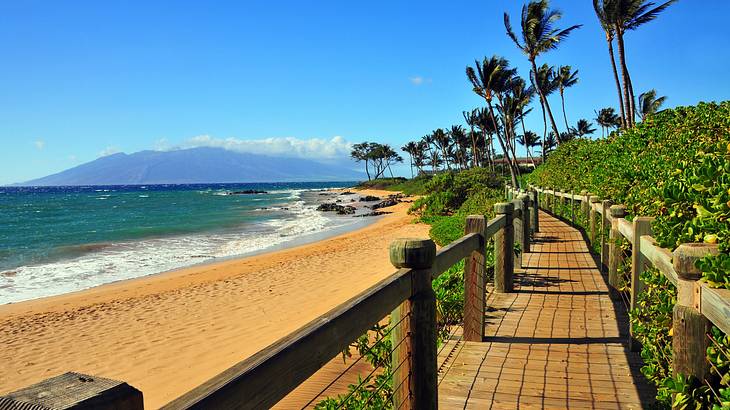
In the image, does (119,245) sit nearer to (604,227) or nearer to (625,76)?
(604,227)

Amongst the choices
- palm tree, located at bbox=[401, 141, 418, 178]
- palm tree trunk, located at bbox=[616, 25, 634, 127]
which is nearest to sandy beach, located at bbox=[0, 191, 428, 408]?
palm tree trunk, located at bbox=[616, 25, 634, 127]

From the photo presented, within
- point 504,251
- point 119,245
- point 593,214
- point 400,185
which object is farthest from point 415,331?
point 400,185

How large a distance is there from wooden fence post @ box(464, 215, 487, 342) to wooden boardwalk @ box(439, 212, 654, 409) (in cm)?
19

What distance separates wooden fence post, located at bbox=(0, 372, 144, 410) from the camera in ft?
3.12

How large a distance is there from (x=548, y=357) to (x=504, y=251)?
2164 millimetres

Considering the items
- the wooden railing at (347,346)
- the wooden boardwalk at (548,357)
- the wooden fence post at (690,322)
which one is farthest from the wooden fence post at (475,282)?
the wooden fence post at (690,322)

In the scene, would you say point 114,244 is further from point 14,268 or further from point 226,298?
point 226,298

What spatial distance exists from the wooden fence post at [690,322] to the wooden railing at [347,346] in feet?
3.96

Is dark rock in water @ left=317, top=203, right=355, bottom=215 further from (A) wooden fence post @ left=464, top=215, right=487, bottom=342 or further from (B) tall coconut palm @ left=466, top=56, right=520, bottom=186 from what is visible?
(A) wooden fence post @ left=464, top=215, right=487, bottom=342

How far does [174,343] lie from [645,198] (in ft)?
25.8

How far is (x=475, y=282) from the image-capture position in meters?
4.99

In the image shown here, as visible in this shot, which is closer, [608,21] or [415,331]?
[415,331]

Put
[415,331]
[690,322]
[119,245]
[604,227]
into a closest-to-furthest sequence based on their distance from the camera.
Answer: [690,322] → [415,331] → [604,227] → [119,245]

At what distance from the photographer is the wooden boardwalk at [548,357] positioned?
3880 millimetres
